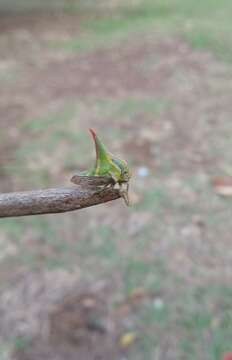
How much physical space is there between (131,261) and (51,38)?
4.01 m

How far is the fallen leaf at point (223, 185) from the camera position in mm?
2500

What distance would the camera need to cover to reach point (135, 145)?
3014 mm

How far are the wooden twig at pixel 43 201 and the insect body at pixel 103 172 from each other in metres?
0.02

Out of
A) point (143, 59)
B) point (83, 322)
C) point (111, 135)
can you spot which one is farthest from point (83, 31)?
point (83, 322)

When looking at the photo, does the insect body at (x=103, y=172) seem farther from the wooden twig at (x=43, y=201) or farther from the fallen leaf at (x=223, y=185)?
the fallen leaf at (x=223, y=185)

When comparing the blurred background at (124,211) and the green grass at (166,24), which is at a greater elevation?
the green grass at (166,24)

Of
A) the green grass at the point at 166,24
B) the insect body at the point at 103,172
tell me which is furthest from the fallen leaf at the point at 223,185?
the insect body at the point at 103,172

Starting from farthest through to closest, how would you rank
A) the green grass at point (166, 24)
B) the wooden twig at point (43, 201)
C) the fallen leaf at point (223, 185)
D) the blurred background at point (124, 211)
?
1. the green grass at point (166, 24)
2. the fallen leaf at point (223, 185)
3. the blurred background at point (124, 211)
4. the wooden twig at point (43, 201)

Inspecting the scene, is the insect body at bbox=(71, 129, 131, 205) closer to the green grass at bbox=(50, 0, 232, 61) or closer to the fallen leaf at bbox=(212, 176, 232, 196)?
the fallen leaf at bbox=(212, 176, 232, 196)

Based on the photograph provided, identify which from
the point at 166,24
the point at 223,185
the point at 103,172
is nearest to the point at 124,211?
the point at 223,185

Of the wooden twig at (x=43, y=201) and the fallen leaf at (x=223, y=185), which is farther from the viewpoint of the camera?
the fallen leaf at (x=223, y=185)

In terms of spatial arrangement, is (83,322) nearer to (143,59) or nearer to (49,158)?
(49,158)

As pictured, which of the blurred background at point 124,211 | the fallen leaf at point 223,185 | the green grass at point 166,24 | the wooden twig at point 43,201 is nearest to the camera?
the wooden twig at point 43,201

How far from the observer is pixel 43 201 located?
343 millimetres
